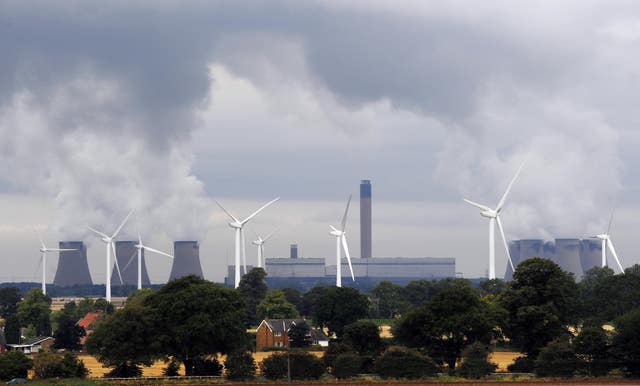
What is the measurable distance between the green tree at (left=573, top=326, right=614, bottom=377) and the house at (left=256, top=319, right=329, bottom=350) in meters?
73.8

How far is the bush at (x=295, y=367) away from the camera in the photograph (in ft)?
372

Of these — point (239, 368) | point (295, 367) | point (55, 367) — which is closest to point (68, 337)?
point (55, 367)

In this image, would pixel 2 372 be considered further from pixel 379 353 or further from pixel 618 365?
pixel 618 365

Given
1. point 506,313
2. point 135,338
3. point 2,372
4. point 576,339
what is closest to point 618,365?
point 576,339

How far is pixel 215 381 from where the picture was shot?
112 m

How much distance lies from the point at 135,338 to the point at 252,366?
1404 centimetres

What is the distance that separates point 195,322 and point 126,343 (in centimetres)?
774

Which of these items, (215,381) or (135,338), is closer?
(215,381)

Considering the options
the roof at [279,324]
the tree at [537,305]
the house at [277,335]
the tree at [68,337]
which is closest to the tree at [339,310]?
the house at [277,335]

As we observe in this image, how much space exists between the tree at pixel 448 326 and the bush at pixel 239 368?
67.3 ft

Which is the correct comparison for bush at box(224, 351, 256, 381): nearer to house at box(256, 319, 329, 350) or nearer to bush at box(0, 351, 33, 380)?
bush at box(0, 351, 33, 380)

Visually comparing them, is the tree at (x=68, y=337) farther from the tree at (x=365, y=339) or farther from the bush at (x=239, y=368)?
the bush at (x=239, y=368)

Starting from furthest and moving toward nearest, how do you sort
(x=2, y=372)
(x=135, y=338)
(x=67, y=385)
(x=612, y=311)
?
(x=612, y=311)
(x=135, y=338)
(x=2, y=372)
(x=67, y=385)

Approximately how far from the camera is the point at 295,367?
114 metres
